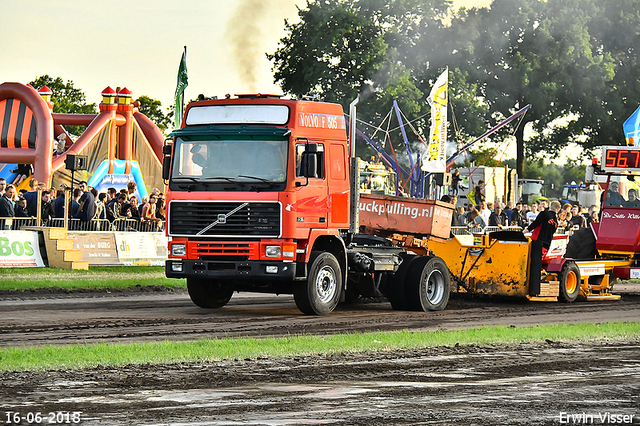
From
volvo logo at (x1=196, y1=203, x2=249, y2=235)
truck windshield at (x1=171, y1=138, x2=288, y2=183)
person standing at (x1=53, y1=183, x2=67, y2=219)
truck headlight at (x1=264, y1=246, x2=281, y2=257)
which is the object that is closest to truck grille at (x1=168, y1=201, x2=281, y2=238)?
volvo logo at (x1=196, y1=203, x2=249, y2=235)

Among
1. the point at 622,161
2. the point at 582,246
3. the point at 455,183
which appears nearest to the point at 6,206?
the point at 582,246

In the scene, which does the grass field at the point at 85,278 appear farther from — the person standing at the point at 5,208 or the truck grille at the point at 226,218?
the truck grille at the point at 226,218

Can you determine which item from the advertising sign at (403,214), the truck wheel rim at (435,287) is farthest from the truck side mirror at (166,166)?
the truck wheel rim at (435,287)

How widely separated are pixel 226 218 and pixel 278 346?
422 centimetres

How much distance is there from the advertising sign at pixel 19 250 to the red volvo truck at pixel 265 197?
8.20 m

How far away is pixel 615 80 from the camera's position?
67.4 meters

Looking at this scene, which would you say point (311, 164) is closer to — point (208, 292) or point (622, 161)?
point (208, 292)

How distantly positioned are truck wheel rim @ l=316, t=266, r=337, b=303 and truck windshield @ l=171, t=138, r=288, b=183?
5.85ft

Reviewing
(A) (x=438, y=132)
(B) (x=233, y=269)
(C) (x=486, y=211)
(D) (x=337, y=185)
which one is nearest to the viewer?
(B) (x=233, y=269)

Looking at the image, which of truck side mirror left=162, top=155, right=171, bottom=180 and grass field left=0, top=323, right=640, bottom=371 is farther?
truck side mirror left=162, top=155, right=171, bottom=180

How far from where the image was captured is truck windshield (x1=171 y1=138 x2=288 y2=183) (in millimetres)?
15742

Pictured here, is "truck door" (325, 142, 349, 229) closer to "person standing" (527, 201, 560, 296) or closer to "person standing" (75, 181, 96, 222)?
"person standing" (527, 201, 560, 296)

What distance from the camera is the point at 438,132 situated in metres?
40.4

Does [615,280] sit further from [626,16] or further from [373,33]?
[626,16]
